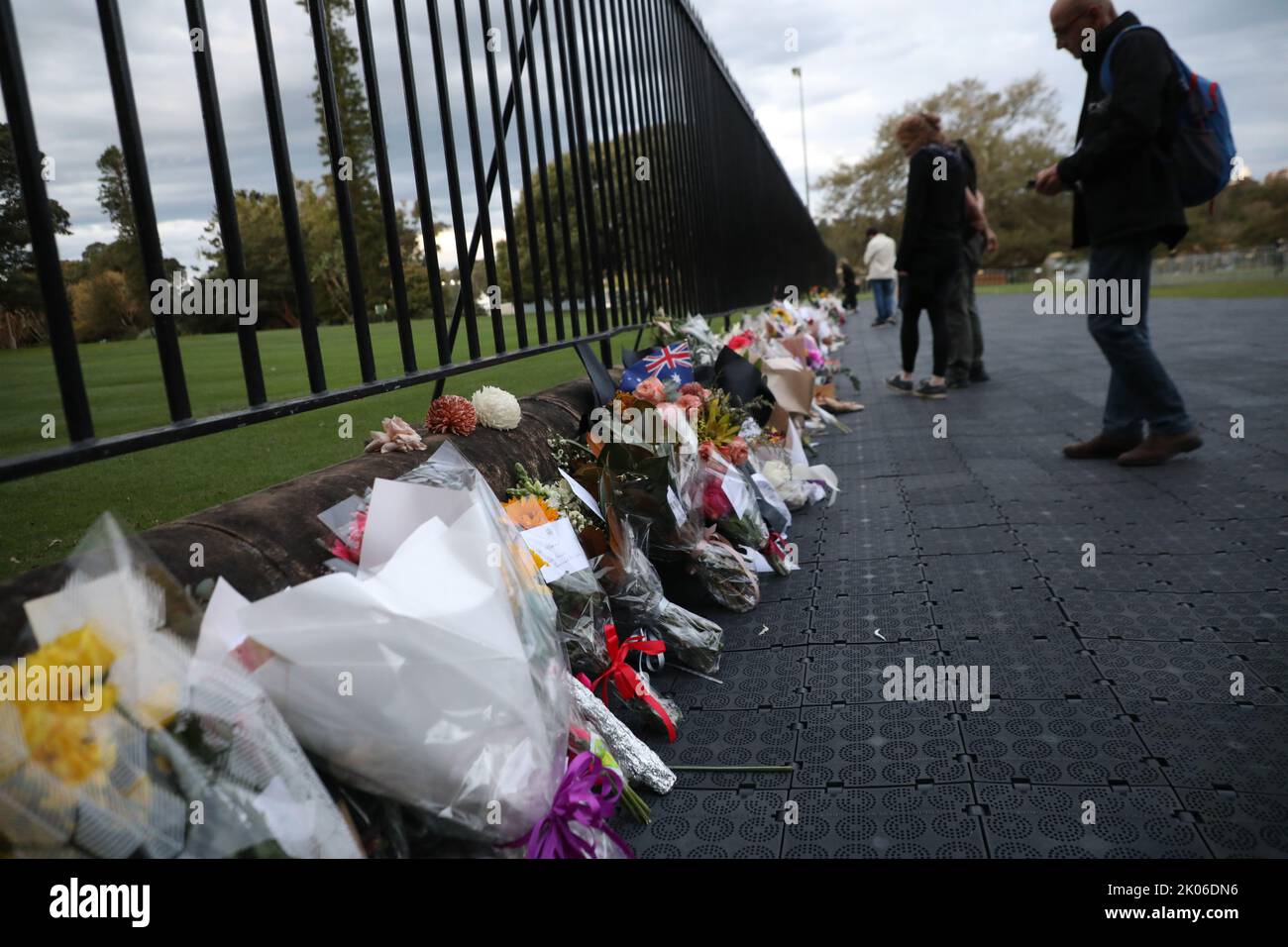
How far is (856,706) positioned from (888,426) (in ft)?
14.2

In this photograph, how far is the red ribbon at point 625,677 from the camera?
7.02 ft

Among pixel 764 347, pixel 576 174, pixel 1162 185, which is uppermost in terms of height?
pixel 576 174

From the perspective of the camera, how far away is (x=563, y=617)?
2193mm

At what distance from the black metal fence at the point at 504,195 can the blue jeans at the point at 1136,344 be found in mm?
2546

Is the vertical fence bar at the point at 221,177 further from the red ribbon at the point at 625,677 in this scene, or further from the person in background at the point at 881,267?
the person in background at the point at 881,267

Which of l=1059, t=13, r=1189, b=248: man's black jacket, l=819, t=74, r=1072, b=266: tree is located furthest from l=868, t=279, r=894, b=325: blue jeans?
l=819, t=74, r=1072, b=266: tree

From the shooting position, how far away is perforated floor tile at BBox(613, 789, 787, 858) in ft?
5.48

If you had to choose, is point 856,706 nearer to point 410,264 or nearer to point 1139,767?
point 1139,767

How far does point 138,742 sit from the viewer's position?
1.16m

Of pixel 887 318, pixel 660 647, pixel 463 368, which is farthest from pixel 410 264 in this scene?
pixel 660 647

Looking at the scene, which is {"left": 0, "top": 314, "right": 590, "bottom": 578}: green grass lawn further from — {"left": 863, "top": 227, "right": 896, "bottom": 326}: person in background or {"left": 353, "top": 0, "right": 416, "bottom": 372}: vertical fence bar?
{"left": 863, "top": 227, "right": 896, "bottom": 326}: person in background

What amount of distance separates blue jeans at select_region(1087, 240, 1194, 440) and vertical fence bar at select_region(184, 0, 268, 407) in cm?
383

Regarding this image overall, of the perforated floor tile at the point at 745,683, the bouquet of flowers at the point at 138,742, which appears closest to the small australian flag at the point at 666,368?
the perforated floor tile at the point at 745,683

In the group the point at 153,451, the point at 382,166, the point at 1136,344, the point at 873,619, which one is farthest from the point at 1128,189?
the point at 153,451
